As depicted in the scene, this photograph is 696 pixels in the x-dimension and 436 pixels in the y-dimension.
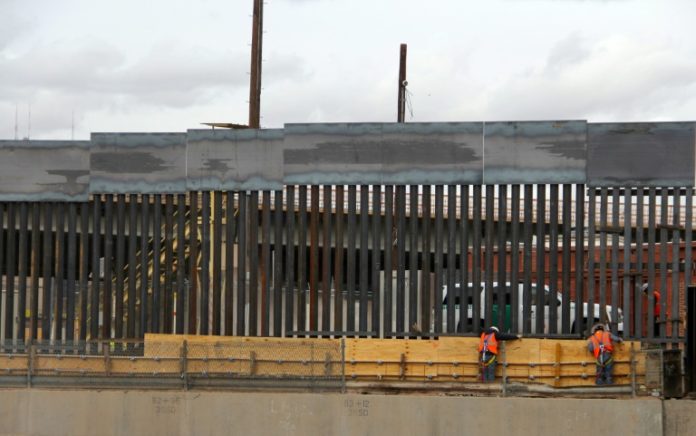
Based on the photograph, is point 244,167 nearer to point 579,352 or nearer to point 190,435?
point 190,435

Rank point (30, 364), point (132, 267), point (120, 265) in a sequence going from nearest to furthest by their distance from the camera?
1. point (30, 364)
2. point (120, 265)
3. point (132, 267)

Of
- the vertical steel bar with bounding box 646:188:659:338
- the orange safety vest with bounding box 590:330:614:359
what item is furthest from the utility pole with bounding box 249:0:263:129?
the orange safety vest with bounding box 590:330:614:359

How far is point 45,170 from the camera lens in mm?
23891

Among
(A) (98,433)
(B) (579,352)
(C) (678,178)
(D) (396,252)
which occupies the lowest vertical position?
(A) (98,433)

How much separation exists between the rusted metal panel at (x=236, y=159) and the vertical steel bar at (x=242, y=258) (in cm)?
37

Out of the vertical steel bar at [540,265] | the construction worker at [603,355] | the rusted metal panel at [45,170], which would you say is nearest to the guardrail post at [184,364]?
the rusted metal panel at [45,170]

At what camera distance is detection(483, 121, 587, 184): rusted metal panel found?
21781 mm

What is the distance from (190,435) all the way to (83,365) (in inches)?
113

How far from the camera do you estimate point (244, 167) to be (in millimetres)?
22922

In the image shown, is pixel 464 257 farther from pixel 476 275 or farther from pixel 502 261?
pixel 502 261

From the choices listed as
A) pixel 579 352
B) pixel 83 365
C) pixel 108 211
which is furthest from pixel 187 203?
pixel 579 352

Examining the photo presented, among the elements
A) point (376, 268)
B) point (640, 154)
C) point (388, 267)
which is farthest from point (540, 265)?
point (376, 268)

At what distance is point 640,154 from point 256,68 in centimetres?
1486

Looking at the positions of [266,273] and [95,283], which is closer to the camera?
[266,273]
